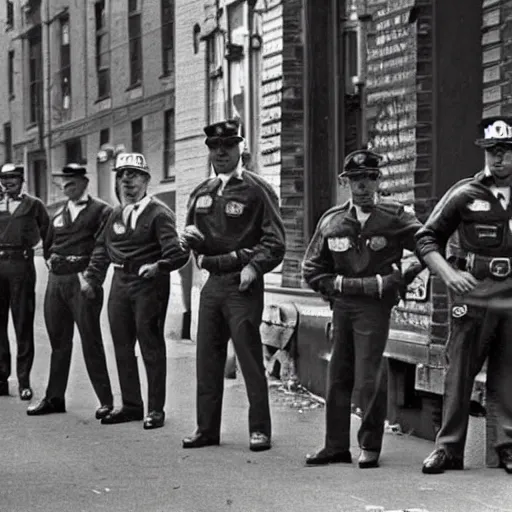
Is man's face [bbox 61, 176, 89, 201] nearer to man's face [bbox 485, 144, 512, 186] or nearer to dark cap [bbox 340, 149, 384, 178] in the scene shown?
dark cap [bbox 340, 149, 384, 178]

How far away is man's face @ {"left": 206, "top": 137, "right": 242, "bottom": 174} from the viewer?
403 inches

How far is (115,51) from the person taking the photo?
65.4 ft

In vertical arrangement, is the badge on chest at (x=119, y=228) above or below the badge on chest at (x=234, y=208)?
below

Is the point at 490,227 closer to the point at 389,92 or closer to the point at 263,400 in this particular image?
the point at 263,400

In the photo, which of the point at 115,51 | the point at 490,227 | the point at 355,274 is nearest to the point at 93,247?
the point at 355,274

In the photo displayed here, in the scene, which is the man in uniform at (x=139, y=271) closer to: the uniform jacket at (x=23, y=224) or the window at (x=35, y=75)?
the uniform jacket at (x=23, y=224)

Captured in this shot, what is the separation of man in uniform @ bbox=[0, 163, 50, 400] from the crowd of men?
0.04ft

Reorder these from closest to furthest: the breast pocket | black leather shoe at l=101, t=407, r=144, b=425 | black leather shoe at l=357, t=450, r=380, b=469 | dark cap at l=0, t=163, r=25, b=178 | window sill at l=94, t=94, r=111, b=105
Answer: black leather shoe at l=357, t=450, r=380, b=469 < the breast pocket < black leather shoe at l=101, t=407, r=144, b=425 < dark cap at l=0, t=163, r=25, b=178 < window sill at l=94, t=94, r=111, b=105

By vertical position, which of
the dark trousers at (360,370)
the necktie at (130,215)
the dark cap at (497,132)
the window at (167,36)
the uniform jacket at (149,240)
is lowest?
the dark trousers at (360,370)

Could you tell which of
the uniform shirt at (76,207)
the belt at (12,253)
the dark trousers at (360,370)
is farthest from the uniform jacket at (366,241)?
the belt at (12,253)

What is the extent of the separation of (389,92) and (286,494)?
450 cm

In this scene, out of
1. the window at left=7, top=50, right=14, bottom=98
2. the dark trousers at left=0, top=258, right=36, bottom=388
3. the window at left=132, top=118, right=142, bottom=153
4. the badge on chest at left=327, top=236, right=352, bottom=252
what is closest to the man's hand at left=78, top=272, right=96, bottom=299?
the dark trousers at left=0, top=258, right=36, bottom=388

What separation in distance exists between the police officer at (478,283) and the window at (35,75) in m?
15.4

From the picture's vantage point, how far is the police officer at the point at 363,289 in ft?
30.3
